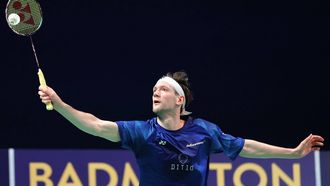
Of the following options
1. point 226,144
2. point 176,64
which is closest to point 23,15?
point 226,144

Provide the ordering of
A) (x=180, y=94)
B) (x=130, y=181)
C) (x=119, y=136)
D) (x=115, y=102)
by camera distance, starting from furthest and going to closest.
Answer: (x=115, y=102) → (x=130, y=181) → (x=180, y=94) → (x=119, y=136)

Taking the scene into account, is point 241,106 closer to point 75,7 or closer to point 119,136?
point 75,7

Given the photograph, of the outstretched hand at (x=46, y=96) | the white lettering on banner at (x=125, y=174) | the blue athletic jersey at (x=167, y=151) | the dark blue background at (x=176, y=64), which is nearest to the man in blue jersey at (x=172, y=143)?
the blue athletic jersey at (x=167, y=151)

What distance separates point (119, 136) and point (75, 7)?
114 inches

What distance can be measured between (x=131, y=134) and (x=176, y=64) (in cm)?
274

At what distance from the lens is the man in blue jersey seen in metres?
6.09

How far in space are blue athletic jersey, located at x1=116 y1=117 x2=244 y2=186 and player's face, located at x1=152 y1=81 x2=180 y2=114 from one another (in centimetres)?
11

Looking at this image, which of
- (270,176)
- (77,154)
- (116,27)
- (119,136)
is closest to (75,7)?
(116,27)

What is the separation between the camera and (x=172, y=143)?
618cm

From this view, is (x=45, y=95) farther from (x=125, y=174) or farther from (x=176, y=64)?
(x=176, y=64)

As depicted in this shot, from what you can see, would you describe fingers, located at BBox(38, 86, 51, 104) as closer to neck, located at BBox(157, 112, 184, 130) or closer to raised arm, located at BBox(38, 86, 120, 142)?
raised arm, located at BBox(38, 86, 120, 142)

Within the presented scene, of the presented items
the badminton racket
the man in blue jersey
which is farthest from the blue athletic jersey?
the badminton racket

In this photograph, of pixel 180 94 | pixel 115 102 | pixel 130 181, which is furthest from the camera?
pixel 115 102

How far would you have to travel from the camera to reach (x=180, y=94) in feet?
21.3
